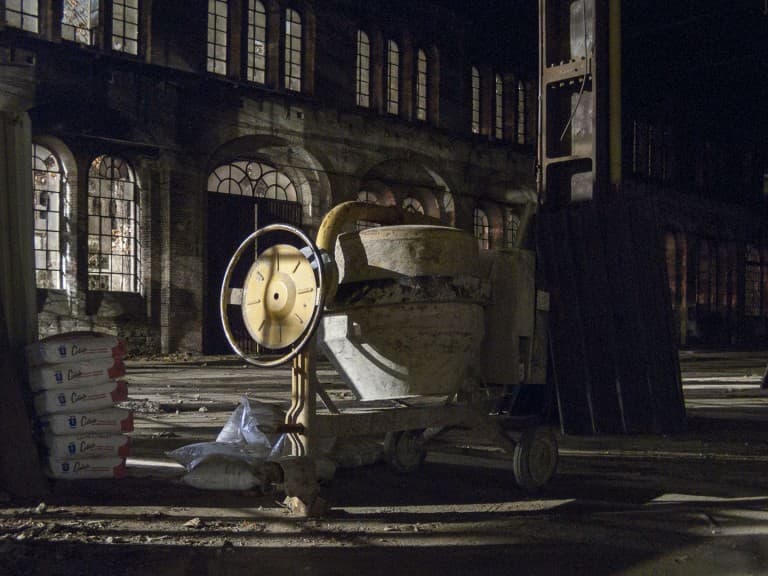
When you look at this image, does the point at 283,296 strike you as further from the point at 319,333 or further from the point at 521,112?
the point at 521,112

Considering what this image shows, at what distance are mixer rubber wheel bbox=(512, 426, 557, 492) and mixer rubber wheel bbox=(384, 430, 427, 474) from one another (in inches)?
28.4

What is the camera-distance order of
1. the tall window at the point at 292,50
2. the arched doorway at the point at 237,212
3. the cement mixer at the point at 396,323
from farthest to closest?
the tall window at the point at 292,50, the arched doorway at the point at 237,212, the cement mixer at the point at 396,323

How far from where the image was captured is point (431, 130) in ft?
72.9

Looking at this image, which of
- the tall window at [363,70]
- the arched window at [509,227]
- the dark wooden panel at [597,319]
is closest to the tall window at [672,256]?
the arched window at [509,227]

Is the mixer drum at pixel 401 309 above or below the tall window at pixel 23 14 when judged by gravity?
below

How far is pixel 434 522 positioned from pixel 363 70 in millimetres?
18456

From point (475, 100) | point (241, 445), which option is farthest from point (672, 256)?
point (241, 445)

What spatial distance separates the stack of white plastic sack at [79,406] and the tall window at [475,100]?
19639mm

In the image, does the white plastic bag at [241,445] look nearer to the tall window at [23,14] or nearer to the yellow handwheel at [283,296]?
the yellow handwheel at [283,296]

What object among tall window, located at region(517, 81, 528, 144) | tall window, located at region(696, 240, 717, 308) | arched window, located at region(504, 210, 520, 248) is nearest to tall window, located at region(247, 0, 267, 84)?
arched window, located at region(504, 210, 520, 248)

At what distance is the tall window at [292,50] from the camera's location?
64.8 ft

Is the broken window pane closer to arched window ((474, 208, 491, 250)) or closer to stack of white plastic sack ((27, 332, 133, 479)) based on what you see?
arched window ((474, 208, 491, 250))

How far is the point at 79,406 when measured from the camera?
4.71 meters

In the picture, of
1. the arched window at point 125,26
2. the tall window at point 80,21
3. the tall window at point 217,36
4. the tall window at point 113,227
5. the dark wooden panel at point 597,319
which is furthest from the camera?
the tall window at point 217,36
